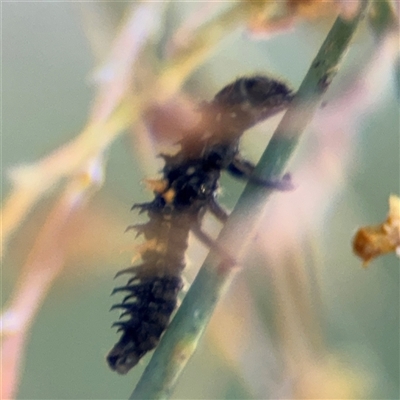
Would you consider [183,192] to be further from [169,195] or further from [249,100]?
[249,100]

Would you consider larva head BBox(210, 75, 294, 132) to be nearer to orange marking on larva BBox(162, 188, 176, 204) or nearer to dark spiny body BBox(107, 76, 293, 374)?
dark spiny body BBox(107, 76, 293, 374)

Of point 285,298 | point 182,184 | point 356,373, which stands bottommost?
point 356,373

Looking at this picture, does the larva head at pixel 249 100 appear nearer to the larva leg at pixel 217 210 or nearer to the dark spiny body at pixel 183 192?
the dark spiny body at pixel 183 192

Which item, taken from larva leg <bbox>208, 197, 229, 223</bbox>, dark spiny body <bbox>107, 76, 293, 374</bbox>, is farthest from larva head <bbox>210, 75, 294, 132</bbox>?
larva leg <bbox>208, 197, 229, 223</bbox>

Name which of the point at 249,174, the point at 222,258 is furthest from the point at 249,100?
the point at 222,258

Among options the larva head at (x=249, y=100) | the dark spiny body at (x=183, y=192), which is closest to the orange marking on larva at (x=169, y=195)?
the dark spiny body at (x=183, y=192)

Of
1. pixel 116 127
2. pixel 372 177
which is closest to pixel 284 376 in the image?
pixel 372 177

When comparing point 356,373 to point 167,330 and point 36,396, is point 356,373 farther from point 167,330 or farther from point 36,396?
point 36,396
